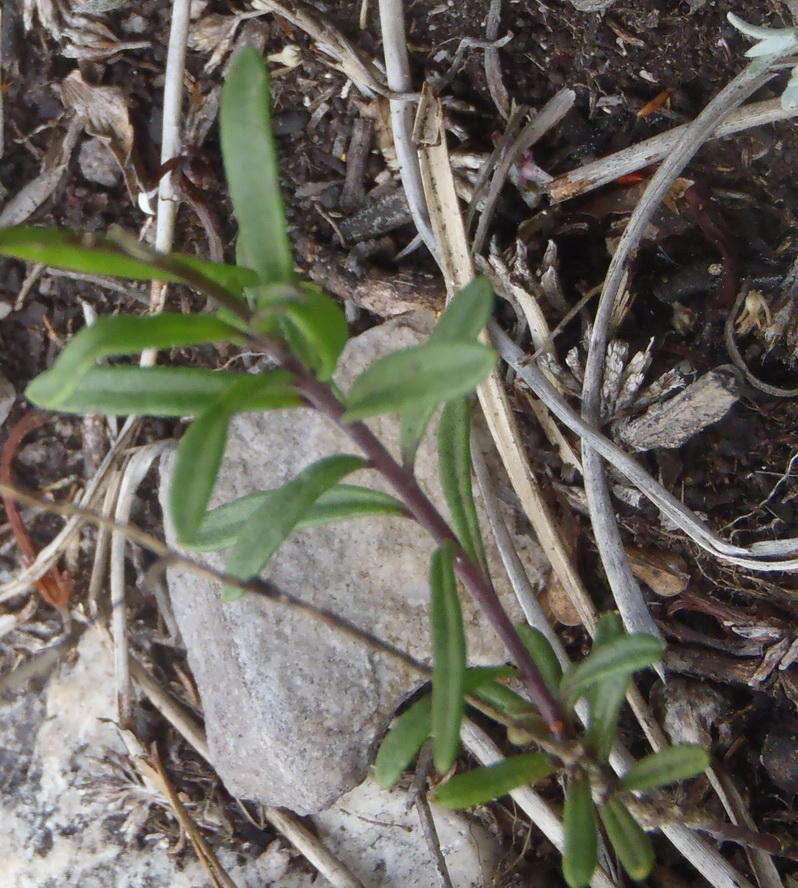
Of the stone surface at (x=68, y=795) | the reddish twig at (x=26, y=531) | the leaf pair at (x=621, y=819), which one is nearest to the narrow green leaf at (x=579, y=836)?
the leaf pair at (x=621, y=819)

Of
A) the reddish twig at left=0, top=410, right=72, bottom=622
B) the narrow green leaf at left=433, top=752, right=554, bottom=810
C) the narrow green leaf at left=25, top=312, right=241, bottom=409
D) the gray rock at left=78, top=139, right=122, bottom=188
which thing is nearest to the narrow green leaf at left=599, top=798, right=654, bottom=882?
the narrow green leaf at left=433, top=752, right=554, bottom=810

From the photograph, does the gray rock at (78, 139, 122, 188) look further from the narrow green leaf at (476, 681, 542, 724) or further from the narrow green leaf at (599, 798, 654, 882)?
the narrow green leaf at (599, 798, 654, 882)

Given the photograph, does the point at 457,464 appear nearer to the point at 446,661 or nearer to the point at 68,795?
the point at 446,661

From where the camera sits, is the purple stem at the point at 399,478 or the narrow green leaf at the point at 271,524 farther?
the narrow green leaf at the point at 271,524

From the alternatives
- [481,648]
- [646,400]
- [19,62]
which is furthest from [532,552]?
[19,62]

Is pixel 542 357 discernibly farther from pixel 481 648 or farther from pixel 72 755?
pixel 72 755

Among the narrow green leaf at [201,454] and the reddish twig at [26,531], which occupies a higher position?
the narrow green leaf at [201,454]

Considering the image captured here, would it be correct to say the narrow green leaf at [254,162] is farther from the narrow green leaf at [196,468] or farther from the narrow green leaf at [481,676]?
the narrow green leaf at [481,676]
